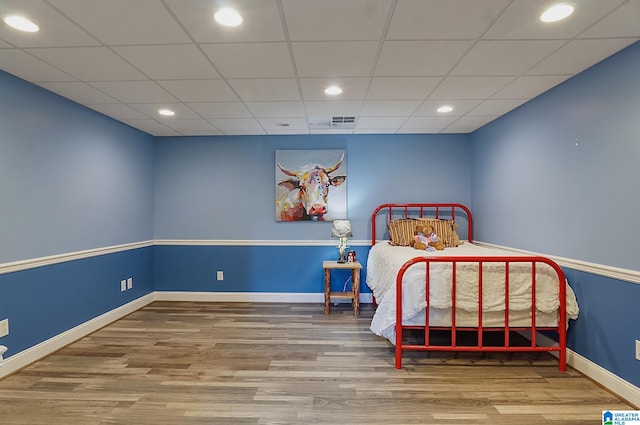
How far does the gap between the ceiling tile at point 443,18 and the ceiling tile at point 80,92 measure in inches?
102

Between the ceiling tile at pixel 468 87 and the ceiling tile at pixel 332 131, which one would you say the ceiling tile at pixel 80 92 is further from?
the ceiling tile at pixel 468 87

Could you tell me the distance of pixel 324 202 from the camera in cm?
429

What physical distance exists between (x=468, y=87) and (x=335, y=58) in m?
1.28

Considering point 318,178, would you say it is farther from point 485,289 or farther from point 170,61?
point 485,289

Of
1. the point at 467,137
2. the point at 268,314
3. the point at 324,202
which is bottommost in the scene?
the point at 268,314

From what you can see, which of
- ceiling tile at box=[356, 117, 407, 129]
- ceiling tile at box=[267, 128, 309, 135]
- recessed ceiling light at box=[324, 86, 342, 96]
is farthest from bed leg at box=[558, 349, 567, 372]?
ceiling tile at box=[267, 128, 309, 135]

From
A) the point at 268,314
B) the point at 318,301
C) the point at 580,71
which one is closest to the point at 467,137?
the point at 580,71

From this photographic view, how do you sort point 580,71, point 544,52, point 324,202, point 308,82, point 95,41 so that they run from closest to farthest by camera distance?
point 95,41, point 544,52, point 580,71, point 308,82, point 324,202

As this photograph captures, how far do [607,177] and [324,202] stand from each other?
9.45 ft

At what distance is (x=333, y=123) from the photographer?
375 cm

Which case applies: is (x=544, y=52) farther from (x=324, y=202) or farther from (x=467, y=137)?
(x=324, y=202)

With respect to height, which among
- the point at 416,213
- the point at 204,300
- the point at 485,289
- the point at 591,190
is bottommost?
the point at 204,300

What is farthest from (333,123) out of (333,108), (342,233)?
(342,233)

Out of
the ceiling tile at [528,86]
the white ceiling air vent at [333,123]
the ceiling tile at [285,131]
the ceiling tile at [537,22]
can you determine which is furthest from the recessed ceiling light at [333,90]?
the ceiling tile at [528,86]
